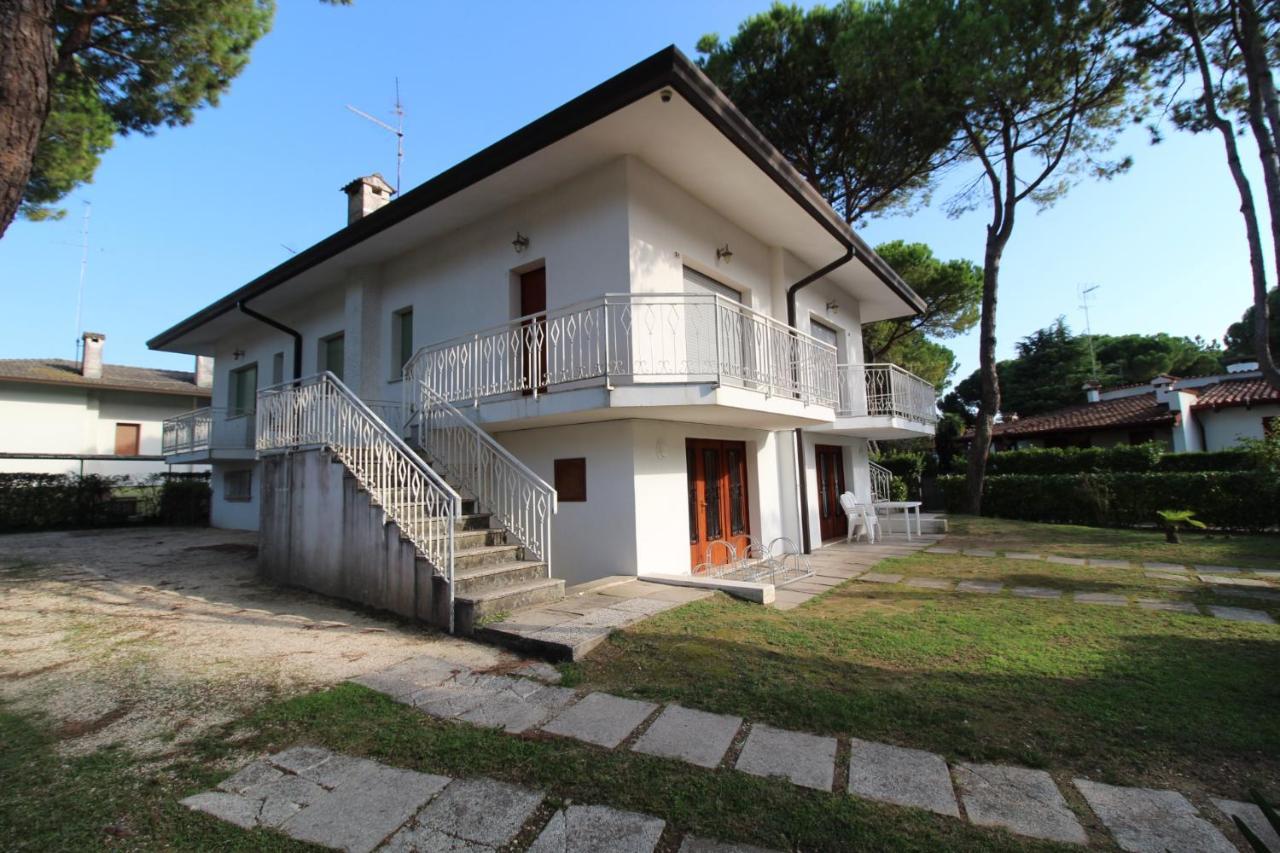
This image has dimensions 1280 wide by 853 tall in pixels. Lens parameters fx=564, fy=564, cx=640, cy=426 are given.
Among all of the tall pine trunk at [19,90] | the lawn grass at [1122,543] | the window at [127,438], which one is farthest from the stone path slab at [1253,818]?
the window at [127,438]

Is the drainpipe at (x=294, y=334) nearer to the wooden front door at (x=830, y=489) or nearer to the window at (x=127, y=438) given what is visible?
the wooden front door at (x=830, y=489)

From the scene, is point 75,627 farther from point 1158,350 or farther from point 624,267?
point 1158,350

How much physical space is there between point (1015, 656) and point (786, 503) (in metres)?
5.52

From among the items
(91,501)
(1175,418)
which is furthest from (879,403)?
(91,501)

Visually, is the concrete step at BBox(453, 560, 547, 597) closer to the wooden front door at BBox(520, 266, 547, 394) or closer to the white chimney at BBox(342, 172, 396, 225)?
the wooden front door at BBox(520, 266, 547, 394)

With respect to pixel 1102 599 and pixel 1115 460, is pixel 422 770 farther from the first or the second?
pixel 1115 460

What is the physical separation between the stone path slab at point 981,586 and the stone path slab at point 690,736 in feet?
16.2

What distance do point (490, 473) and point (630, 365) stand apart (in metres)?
2.20

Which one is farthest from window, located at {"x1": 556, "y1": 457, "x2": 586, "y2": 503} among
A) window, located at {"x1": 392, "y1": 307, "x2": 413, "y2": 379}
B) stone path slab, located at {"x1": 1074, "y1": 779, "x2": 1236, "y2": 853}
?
stone path slab, located at {"x1": 1074, "y1": 779, "x2": 1236, "y2": 853}

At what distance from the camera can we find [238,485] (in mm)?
14602

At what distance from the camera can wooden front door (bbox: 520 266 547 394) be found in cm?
692

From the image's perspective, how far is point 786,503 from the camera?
9875 millimetres

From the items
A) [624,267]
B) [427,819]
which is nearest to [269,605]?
[427,819]

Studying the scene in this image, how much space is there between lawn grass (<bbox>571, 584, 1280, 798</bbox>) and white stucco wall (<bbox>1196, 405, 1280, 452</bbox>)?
22.3 metres
